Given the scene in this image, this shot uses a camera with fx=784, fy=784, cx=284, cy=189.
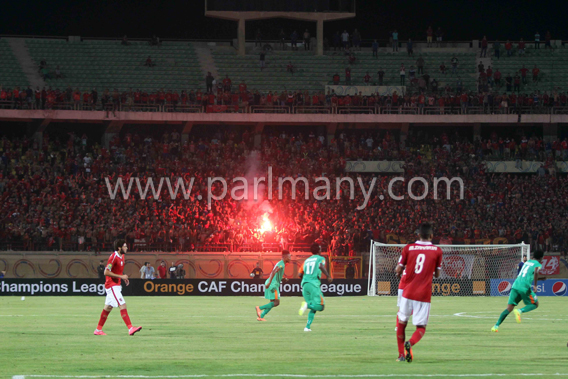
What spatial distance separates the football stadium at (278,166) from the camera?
28.1 meters

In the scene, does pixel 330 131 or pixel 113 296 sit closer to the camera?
pixel 113 296

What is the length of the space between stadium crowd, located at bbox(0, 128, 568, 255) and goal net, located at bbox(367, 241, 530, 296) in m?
2.08

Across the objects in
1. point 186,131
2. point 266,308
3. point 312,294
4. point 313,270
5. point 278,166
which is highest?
point 186,131

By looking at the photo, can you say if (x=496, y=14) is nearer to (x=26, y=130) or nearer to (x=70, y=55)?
(x=70, y=55)

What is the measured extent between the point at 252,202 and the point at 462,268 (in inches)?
480

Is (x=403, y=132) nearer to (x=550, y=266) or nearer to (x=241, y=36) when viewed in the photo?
(x=241, y=36)

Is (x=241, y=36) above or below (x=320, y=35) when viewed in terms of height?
below

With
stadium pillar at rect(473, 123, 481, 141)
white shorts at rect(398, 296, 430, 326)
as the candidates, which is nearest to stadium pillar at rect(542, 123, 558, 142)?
stadium pillar at rect(473, 123, 481, 141)

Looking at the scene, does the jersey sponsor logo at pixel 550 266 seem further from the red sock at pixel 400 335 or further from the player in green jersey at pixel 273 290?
the red sock at pixel 400 335

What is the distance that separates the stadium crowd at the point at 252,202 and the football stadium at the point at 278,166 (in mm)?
135

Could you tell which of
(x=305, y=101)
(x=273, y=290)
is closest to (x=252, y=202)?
(x=305, y=101)

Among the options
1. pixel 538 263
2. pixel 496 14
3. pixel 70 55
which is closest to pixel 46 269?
pixel 70 55

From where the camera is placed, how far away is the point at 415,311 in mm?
11039

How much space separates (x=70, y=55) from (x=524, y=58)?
107 ft
